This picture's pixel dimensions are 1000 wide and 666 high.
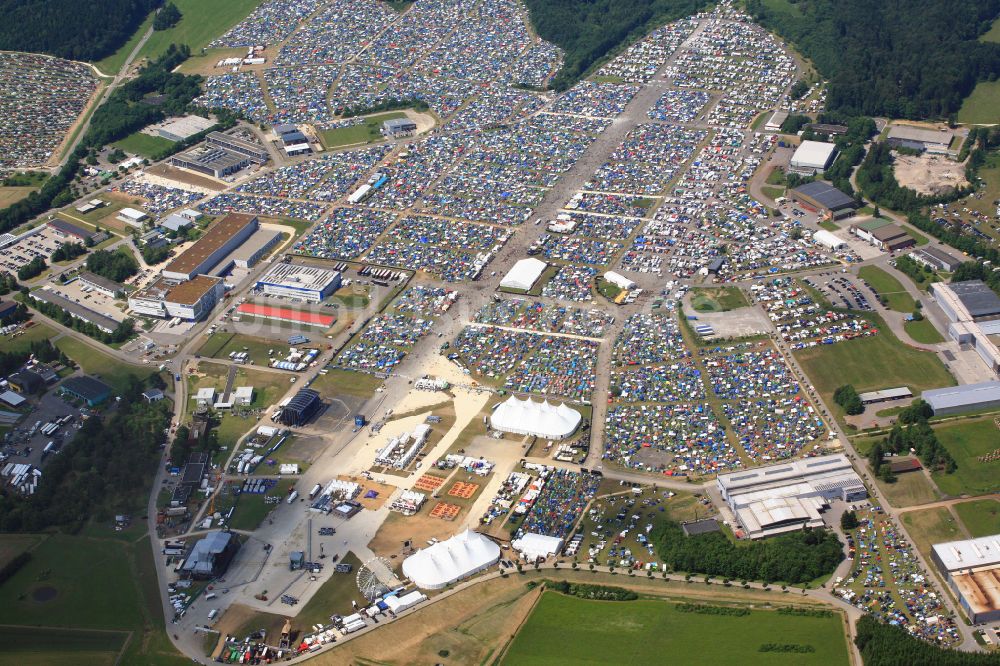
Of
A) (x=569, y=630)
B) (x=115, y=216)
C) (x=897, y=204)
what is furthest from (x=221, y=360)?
(x=897, y=204)

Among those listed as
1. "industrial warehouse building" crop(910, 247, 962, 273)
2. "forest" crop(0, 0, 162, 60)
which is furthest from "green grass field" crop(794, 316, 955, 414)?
"forest" crop(0, 0, 162, 60)

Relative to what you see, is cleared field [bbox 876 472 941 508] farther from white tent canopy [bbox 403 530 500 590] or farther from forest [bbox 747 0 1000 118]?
forest [bbox 747 0 1000 118]

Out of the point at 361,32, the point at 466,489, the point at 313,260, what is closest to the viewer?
the point at 466,489

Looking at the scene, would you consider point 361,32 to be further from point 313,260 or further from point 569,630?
point 569,630

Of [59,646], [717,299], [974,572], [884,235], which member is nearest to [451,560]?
[59,646]

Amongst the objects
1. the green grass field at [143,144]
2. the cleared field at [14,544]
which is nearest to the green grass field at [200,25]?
the green grass field at [143,144]

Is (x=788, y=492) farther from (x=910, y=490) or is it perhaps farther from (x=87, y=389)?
(x=87, y=389)

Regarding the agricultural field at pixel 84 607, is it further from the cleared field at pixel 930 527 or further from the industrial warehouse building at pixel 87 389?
the cleared field at pixel 930 527
